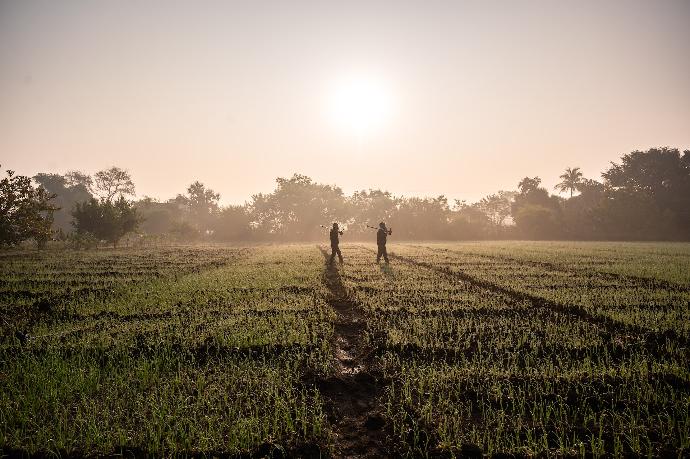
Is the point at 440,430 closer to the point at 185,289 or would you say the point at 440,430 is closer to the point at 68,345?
the point at 68,345

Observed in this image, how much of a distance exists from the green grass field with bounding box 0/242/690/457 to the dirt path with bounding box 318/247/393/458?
0.03 metres

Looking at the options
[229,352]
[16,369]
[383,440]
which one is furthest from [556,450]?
[16,369]

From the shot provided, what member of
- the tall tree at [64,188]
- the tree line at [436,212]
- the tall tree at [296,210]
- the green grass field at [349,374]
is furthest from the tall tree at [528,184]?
the tall tree at [64,188]

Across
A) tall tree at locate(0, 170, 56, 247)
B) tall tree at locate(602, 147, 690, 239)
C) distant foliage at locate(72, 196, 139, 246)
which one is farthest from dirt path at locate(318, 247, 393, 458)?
tall tree at locate(602, 147, 690, 239)

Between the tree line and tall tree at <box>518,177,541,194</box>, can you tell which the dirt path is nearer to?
the tree line

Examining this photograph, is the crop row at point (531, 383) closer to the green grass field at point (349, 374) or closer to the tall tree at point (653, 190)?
the green grass field at point (349, 374)

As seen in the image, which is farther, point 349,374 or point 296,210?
point 296,210

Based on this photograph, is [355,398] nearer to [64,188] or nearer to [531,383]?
[531,383]

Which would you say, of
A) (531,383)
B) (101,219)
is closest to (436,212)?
(101,219)

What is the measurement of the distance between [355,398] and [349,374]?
759 millimetres

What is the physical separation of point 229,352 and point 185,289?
285 inches

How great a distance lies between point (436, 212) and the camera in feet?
242

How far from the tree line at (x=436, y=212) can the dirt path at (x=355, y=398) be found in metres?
41.2

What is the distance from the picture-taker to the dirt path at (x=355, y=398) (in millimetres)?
3963
